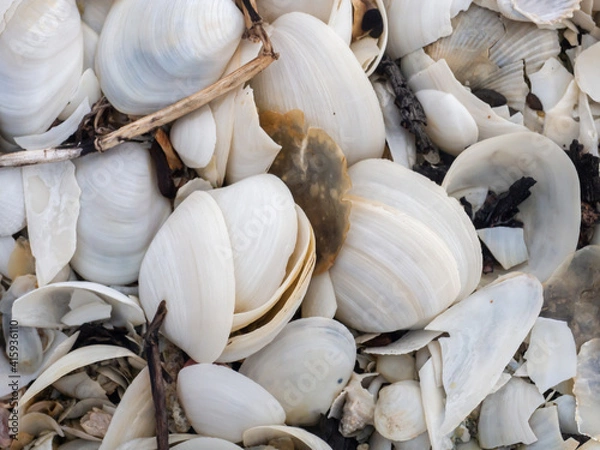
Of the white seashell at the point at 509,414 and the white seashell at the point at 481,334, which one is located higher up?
the white seashell at the point at 481,334

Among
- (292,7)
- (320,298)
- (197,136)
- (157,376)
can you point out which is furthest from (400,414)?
(292,7)

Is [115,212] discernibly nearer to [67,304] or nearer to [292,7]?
[67,304]

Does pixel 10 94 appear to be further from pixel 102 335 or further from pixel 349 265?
pixel 349 265

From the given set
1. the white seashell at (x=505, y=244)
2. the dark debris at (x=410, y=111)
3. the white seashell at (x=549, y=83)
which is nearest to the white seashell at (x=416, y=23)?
the dark debris at (x=410, y=111)

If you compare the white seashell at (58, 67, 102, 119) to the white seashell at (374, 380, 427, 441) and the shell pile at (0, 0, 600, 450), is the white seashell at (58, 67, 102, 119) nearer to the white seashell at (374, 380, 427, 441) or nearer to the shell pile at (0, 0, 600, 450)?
the shell pile at (0, 0, 600, 450)

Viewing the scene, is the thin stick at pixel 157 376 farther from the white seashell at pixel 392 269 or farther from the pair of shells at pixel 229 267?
the white seashell at pixel 392 269

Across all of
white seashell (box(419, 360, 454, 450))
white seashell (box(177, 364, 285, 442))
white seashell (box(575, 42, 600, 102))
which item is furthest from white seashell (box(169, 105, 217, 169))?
white seashell (box(575, 42, 600, 102))
